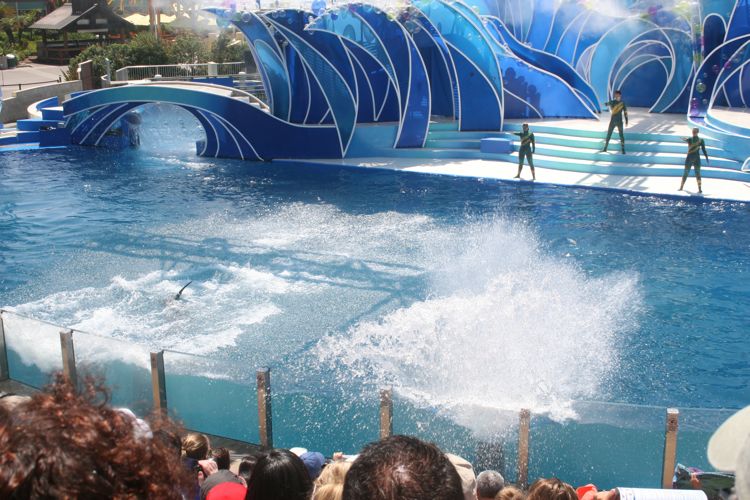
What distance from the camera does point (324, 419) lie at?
496cm

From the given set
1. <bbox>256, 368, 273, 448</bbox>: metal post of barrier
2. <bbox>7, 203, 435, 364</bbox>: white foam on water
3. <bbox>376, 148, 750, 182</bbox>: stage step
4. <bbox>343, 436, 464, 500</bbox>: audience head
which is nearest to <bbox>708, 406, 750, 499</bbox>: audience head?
<bbox>343, 436, 464, 500</bbox>: audience head

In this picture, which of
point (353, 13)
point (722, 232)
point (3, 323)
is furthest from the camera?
point (353, 13)

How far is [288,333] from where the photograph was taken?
306 inches

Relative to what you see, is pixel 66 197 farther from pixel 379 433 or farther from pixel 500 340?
pixel 379 433

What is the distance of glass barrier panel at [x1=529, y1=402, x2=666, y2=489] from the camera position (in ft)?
14.7

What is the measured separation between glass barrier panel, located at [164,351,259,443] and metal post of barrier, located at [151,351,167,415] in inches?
1.2

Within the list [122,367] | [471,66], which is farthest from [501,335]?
[471,66]

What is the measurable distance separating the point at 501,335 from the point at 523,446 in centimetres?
309

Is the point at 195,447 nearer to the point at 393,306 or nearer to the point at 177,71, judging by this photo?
the point at 393,306

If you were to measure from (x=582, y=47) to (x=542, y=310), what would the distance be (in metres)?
13.4

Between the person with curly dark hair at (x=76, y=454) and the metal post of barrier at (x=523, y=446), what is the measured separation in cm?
337

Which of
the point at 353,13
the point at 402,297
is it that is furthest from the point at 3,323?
the point at 353,13

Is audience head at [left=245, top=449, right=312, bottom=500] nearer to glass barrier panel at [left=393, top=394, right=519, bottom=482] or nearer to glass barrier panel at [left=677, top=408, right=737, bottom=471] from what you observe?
glass barrier panel at [left=393, top=394, right=519, bottom=482]

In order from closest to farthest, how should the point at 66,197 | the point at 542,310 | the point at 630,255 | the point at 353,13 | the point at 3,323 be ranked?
the point at 3,323
the point at 542,310
the point at 630,255
the point at 66,197
the point at 353,13
